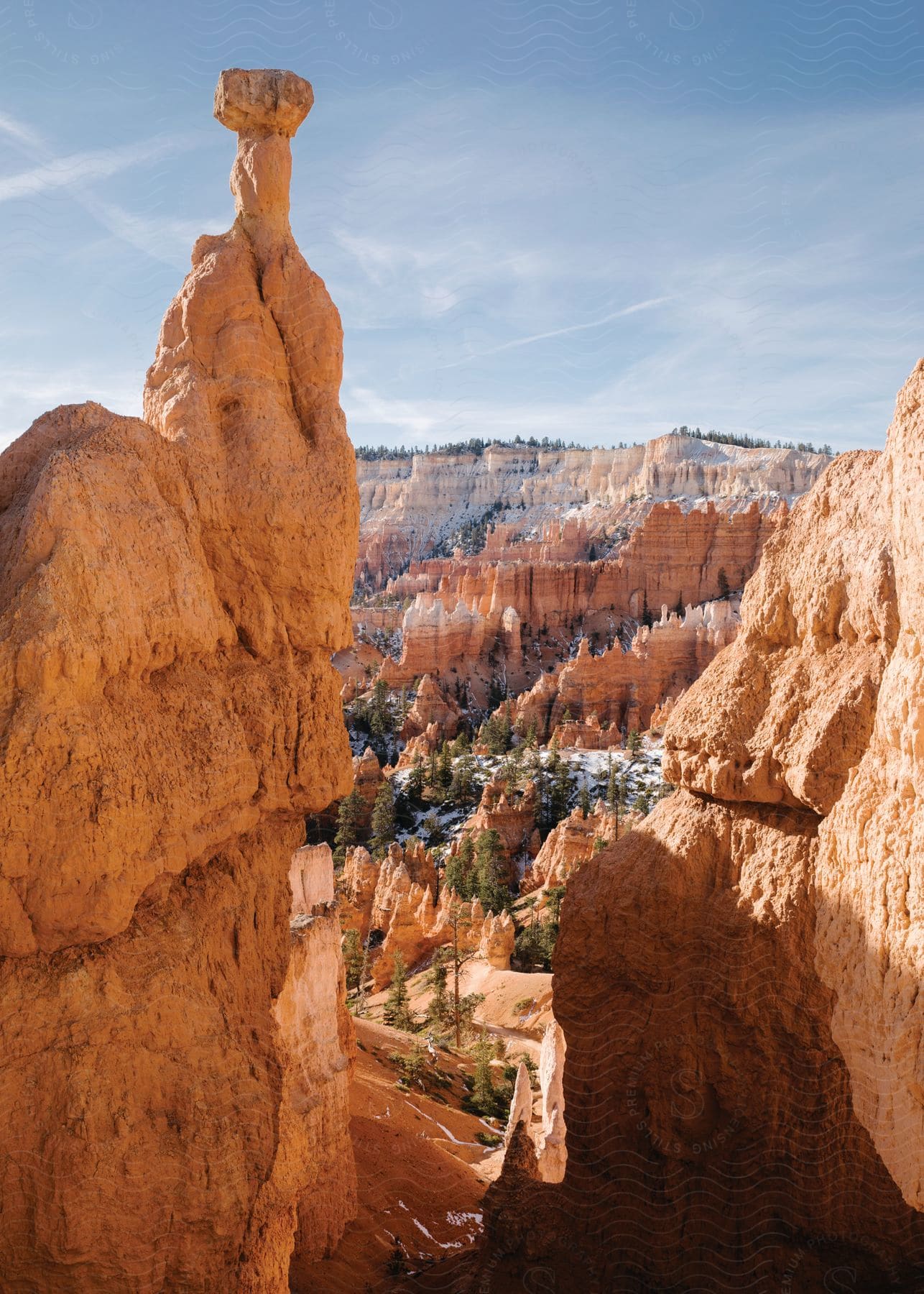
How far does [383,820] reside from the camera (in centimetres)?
3794

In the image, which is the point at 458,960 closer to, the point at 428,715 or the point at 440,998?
the point at 440,998

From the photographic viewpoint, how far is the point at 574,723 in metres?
49.2

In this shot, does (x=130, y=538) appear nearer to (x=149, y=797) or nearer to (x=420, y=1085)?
(x=149, y=797)

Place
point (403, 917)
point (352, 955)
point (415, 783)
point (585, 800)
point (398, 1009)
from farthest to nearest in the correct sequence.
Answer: point (415, 783), point (585, 800), point (403, 917), point (352, 955), point (398, 1009)

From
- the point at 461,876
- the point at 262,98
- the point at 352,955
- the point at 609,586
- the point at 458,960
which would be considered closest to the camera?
the point at 262,98

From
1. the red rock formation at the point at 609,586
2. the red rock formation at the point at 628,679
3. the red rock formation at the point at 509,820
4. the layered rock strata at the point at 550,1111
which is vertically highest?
the red rock formation at the point at 609,586

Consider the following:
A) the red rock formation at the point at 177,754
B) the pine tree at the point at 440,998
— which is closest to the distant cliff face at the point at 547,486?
the pine tree at the point at 440,998

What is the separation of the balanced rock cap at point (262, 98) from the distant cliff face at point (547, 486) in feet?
335

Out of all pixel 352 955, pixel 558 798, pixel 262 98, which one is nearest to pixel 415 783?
pixel 558 798

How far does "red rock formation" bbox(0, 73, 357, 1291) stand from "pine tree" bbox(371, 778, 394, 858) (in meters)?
29.9

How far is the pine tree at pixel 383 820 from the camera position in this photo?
37562 mm

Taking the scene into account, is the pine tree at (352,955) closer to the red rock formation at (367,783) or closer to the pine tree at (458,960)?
the pine tree at (458,960)

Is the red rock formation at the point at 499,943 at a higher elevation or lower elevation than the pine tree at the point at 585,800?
lower

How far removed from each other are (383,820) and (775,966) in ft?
103
